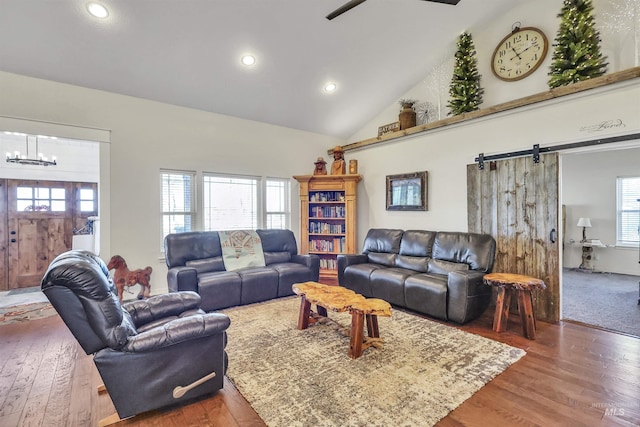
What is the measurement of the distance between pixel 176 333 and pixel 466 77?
14.9ft

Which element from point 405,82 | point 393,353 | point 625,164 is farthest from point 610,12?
point 625,164

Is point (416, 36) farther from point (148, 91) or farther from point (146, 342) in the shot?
point (146, 342)

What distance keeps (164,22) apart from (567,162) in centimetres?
835

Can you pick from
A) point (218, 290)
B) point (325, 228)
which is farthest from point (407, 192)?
point (218, 290)

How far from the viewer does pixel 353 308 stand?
2.54 metres

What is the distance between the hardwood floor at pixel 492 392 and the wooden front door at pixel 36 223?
3.40 meters

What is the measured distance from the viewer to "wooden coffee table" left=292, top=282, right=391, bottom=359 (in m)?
2.54

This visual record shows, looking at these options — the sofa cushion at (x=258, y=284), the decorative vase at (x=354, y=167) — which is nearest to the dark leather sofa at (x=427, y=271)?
the sofa cushion at (x=258, y=284)

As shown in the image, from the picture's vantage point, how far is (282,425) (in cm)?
176

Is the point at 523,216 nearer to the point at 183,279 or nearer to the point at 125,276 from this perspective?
the point at 183,279

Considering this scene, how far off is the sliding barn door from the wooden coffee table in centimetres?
216

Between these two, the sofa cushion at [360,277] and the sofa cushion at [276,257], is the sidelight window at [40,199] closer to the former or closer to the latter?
the sofa cushion at [276,257]

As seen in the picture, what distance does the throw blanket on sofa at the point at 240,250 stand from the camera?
4353 millimetres

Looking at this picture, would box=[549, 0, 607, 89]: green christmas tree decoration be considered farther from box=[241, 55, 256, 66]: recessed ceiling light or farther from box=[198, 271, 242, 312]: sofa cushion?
box=[198, 271, 242, 312]: sofa cushion
